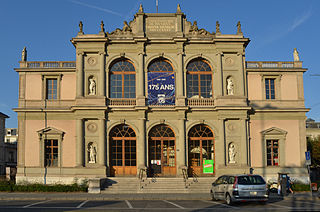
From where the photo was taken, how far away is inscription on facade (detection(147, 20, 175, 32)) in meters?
33.6

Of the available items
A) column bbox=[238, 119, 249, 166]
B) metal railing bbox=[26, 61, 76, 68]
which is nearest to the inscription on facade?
metal railing bbox=[26, 61, 76, 68]

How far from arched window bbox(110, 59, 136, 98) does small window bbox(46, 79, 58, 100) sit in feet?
16.9

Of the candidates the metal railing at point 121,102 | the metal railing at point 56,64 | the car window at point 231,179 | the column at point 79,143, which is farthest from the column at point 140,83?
the car window at point 231,179

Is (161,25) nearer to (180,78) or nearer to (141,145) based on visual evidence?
(180,78)

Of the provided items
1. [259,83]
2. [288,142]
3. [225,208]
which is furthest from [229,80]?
[225,208]

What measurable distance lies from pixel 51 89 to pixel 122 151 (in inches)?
340

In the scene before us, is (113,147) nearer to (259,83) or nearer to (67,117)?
(67,117)

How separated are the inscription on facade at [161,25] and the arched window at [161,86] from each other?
11.5 ft

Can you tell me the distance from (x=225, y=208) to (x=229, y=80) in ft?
55.8

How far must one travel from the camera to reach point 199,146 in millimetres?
32594

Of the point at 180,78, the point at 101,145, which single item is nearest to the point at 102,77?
the point at 101,145

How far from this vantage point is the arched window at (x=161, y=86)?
3256 cm

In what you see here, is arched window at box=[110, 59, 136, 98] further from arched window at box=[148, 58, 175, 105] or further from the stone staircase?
the stone staircase

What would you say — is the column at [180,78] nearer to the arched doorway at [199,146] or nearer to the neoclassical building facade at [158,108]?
the neoclassical building facade at [158,108]
